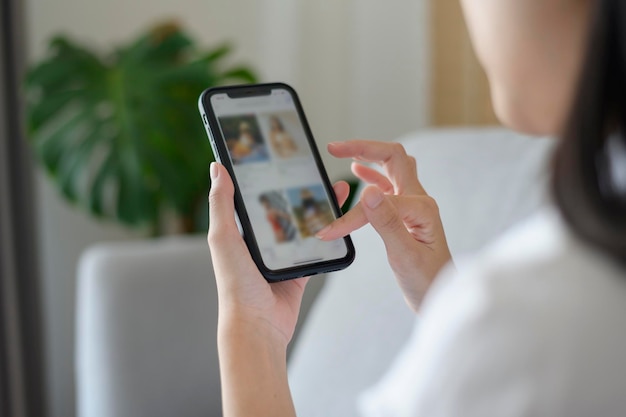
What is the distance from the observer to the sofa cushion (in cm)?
108

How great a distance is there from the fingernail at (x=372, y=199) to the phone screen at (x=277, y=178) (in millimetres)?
63

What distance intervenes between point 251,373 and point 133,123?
4.30 ft

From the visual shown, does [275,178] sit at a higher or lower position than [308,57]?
higher

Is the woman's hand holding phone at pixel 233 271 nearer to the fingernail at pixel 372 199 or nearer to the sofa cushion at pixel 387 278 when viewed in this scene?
the fingernail at pixel 372 199

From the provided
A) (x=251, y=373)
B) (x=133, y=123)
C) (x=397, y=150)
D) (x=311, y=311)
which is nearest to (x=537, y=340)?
(x=251, y=373)

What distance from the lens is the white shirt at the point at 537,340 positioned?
344 mm

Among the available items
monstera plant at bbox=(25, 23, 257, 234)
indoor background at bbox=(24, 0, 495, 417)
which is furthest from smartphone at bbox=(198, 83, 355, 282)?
indoor background at bbox=(24, 0, 495, 417)

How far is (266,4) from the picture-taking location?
2.33m

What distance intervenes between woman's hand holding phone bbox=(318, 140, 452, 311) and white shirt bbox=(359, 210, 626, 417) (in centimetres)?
26

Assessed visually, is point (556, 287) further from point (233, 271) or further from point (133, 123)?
point (133, 123)

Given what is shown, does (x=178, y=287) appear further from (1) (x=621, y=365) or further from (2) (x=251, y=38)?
(2) (x=251, y=38)

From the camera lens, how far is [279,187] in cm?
68

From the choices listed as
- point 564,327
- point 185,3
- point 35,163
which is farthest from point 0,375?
point 564,327

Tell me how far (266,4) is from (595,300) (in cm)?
209
